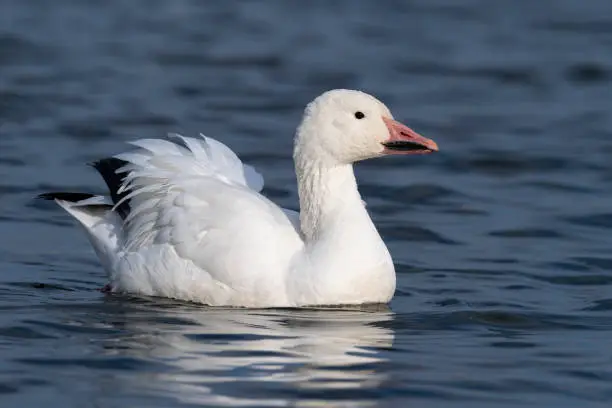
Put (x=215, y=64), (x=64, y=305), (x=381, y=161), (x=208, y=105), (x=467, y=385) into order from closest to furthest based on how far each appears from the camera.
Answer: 1. (x=467, y=385)
2. (x=64, y=305)
3. (x=381, y=161)
4. (x=208, y=105)
5. (x=215, y=64)

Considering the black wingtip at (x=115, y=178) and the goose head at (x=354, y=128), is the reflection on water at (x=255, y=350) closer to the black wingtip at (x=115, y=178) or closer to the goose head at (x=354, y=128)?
the black wingtip at (x=115, y=178)

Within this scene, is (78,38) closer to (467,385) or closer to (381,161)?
(381,161)

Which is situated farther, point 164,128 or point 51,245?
point 164,128

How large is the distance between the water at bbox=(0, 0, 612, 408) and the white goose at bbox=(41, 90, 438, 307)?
0.15 metres

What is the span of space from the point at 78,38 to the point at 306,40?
281 centimetres

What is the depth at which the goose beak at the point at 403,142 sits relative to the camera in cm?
897

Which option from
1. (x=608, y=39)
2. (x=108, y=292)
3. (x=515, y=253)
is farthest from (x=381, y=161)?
(x=608, y=39)

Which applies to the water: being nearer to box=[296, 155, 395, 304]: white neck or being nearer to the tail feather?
box=[296, 155, 395, 304]: white neck

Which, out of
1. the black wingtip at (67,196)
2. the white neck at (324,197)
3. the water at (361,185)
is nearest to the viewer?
the water at (361,185)

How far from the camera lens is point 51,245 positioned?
10.9 meters

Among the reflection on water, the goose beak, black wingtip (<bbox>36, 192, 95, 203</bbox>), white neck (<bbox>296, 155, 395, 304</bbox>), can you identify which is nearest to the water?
the reflection on water

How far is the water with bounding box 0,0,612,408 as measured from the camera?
7.48m

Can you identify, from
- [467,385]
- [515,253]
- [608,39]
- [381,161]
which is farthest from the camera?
[608,39]

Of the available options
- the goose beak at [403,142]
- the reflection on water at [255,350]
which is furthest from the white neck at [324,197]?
the reflection on water at [255,350]
